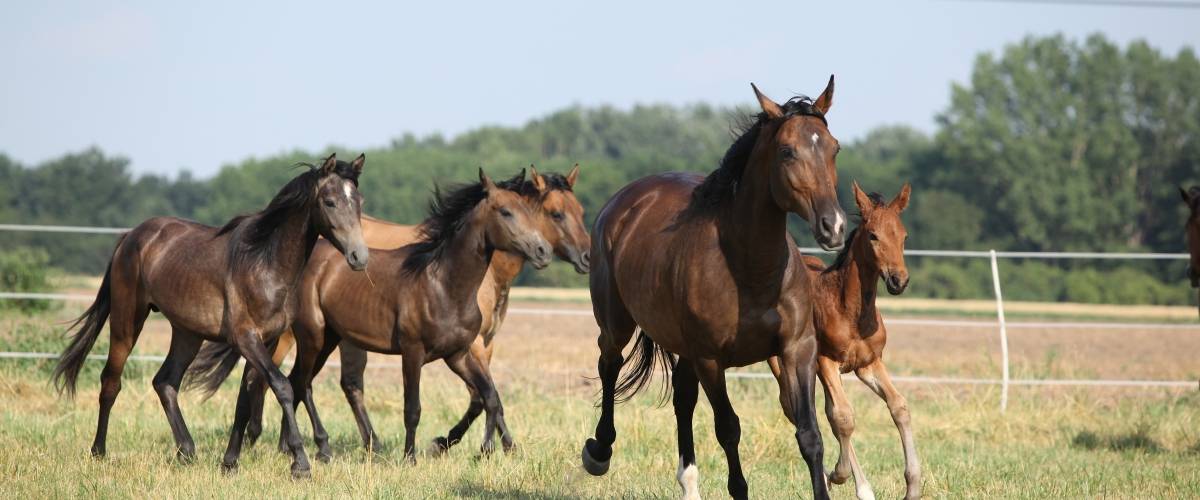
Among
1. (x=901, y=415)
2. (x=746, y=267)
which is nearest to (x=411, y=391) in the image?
(x=901, y=415)

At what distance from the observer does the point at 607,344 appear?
271 inches

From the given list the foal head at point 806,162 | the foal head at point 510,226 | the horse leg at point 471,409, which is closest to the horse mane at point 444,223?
the foal head at point 510,226

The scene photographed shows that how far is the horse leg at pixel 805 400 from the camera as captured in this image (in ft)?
17.6

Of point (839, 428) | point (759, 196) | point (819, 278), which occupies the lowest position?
point (839, 428)

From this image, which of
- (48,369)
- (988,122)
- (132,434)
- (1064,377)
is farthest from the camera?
(988,122)

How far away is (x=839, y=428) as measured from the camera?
6.93 metres

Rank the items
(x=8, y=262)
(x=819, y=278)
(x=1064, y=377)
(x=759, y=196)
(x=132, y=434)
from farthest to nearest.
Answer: (x=8, y=262) → (x=1064, y=377) → (x=132, y=434) → (x=819, y=278) → (x=759, y=196)

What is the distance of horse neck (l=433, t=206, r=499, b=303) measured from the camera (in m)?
8.28

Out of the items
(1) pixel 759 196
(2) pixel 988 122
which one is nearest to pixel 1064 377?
(1) pixel 759 196

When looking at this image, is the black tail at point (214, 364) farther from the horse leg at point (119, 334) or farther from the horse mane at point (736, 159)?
the horse mane at point (736, 159)

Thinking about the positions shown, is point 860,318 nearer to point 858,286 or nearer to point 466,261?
point 858,286

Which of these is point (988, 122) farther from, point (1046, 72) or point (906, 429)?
point (906, 429)

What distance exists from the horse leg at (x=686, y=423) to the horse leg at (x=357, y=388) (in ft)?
9.06

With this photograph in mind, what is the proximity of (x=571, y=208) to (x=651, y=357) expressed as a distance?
2.77m
